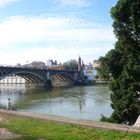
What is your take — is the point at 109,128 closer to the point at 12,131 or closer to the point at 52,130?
the point at 52,130

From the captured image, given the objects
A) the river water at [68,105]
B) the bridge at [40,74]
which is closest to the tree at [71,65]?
the bridge at [40,74]

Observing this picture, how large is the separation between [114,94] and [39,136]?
30.3 ft

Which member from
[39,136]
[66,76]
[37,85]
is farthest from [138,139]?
[66,76]

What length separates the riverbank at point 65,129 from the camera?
9719 millimetres

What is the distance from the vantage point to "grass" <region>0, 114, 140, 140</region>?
962 cm

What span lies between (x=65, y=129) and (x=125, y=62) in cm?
846

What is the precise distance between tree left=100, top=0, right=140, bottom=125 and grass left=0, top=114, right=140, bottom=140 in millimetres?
6475

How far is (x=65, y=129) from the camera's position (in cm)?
1085

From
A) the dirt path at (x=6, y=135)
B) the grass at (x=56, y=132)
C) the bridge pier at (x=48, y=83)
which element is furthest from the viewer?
the bridge pier at (x=48, y=83)

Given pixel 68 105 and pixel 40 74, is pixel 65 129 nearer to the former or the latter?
pixel 68 105

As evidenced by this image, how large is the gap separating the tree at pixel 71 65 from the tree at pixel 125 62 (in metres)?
120

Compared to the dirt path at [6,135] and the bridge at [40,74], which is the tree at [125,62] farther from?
the bridge at [40,74]

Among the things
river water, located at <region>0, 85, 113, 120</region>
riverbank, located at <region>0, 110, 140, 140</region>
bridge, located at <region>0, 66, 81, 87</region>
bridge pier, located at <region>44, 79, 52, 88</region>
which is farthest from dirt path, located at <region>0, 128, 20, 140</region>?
bridge pier, located at <region>44, 79, 52, 88</region>

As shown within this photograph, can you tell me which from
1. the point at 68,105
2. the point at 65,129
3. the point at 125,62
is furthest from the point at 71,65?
the point at 65,129
